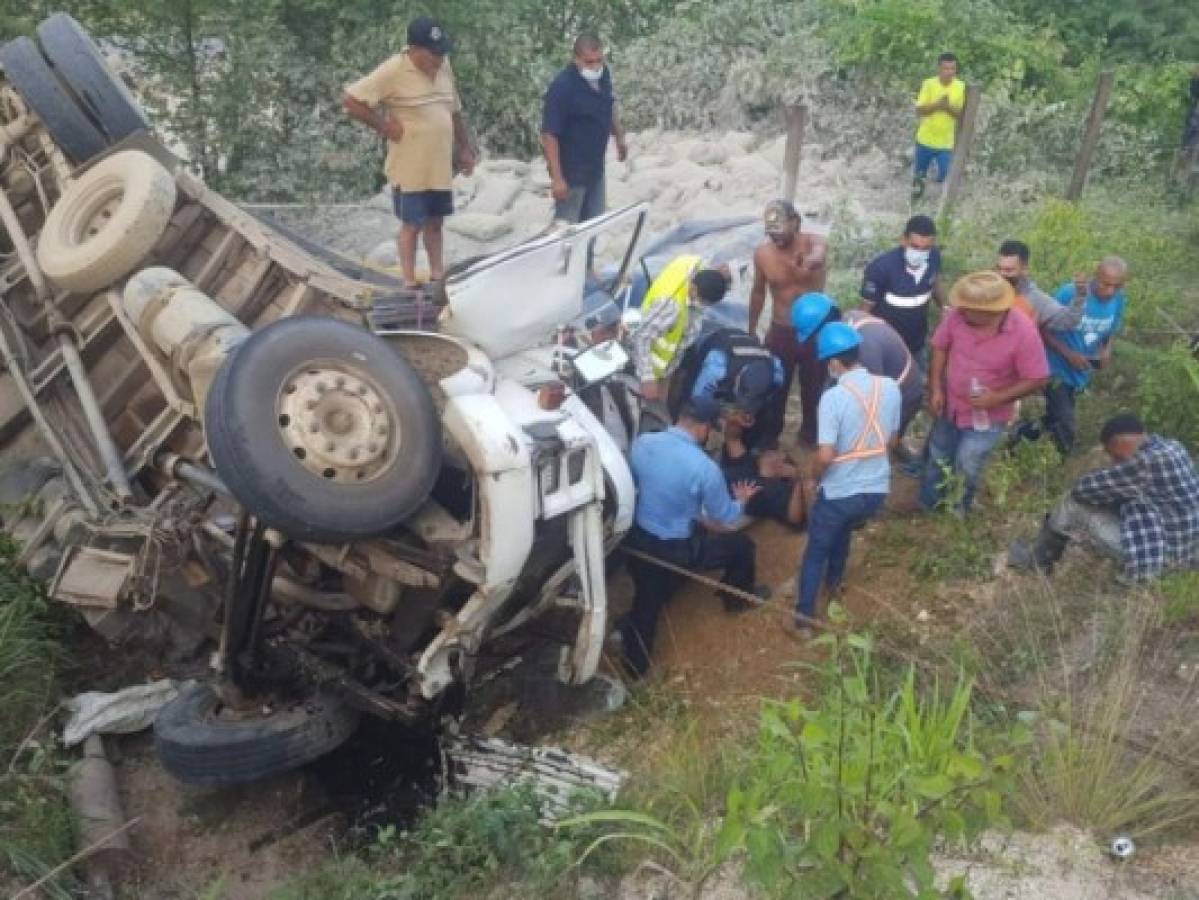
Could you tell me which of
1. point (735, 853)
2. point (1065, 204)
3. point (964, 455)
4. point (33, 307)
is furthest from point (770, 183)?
point (735, 853)

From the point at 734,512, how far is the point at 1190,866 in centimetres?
220

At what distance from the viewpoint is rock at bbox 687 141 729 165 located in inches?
424

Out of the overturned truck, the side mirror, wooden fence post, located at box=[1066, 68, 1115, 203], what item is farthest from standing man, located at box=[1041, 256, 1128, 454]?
wooden fence post, located at box=[1066, 68, 1115, 203]

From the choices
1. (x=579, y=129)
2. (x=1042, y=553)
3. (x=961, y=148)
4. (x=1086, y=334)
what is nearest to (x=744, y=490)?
(x=1042, y=553)

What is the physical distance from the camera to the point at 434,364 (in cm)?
449

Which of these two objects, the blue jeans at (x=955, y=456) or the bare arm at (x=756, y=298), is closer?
the blue jeans at (x=955, y=456)

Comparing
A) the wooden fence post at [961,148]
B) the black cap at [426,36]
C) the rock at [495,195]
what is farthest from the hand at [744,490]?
the rock at [495,195]

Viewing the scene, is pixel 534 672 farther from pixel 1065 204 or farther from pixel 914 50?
pixel 914 50

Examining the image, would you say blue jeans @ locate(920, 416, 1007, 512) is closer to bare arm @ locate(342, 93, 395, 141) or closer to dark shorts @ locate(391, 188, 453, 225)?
dark shorts @ locate(391, 188, 453, 225)

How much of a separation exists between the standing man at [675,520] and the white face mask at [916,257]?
160 centimetres

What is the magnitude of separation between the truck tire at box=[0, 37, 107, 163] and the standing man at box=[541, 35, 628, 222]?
2.76 meters

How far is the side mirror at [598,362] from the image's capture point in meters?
4.85

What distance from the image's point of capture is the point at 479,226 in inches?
369

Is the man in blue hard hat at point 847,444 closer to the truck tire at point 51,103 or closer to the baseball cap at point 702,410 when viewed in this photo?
the baseball cap at point 702,410
